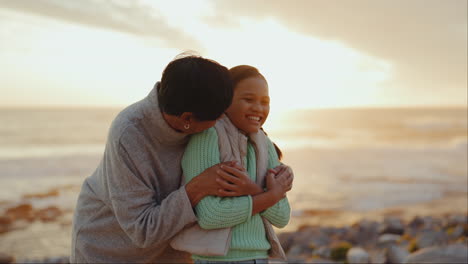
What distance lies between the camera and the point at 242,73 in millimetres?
2312

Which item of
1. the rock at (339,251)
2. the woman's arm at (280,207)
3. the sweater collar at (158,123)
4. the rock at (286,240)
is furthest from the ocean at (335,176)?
the sweater collar at (158,123)

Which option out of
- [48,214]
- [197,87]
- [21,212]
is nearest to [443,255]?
[197,87]

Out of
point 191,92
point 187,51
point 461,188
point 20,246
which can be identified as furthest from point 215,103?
point 461,188

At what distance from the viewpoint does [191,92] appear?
1898 millimetres

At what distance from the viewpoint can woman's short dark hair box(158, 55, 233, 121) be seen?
1896mm

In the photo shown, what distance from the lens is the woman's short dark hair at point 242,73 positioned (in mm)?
2309

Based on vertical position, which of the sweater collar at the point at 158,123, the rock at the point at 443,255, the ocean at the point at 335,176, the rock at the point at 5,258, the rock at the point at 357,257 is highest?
the sweater collar at the point at 158,123

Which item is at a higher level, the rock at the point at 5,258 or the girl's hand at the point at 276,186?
the girl's hand at the point at 276,186

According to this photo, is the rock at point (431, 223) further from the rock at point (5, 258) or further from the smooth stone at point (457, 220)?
the rock at point (5, 258)

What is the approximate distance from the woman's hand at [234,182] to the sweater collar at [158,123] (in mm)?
275

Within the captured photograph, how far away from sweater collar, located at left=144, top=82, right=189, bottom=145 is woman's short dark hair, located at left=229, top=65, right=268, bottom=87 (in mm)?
388

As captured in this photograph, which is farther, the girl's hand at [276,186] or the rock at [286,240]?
the rock at [286,240]

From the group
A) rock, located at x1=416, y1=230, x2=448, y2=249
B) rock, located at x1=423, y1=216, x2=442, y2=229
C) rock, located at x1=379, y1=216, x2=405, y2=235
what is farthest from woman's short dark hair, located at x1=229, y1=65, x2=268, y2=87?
rock, located at x1=423, y1=216, x2=442, y2=229

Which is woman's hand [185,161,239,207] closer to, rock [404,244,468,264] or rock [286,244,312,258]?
rock [404,244,468,264]
